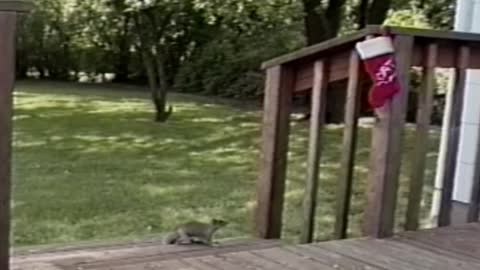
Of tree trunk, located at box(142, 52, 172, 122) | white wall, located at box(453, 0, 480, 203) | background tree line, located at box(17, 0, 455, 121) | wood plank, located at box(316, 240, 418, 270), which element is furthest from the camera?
background tree line, located at box(17, 0, 455, 121)

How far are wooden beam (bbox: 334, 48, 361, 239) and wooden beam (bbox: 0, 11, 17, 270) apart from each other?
150 cm

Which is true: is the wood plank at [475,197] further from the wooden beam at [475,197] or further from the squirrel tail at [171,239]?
the squirrel tail at [171,239]

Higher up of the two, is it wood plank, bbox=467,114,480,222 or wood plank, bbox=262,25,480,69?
wood plank, bbox=262,25,480,69

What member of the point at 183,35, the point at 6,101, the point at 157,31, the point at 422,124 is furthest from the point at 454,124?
the point at 183,35

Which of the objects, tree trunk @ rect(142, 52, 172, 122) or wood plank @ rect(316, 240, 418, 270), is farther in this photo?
tree trunk @ rect(142, 52, 172, 122)

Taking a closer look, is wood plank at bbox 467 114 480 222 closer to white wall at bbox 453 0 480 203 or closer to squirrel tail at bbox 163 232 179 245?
white wall at bbox 453 0 480 203

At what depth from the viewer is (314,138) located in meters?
3.52

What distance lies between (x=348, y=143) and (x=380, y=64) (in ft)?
1.26

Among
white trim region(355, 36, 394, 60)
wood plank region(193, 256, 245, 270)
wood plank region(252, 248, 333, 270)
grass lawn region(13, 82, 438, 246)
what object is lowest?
grass lawn region(13, 82, 438, 246)

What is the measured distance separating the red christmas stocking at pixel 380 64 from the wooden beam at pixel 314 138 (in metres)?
0.25

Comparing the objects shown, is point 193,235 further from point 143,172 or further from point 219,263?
point 143,172

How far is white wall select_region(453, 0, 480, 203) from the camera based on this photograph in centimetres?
448

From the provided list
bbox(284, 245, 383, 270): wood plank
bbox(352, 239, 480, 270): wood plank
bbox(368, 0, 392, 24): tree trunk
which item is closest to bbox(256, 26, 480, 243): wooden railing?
bbox(352, 239, 480, 270): wood plank

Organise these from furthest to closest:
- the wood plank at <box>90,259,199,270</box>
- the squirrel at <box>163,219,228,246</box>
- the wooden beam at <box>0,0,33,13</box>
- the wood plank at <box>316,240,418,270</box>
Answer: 1. the squirrel at <box>163,219,228,246</box>
2. the wood plank at <box>316,240,418,270</box>
3. the wood plank at <box>90,259,199,270</box>
4. the wooden beam at <box>0,0,33,13</box>
